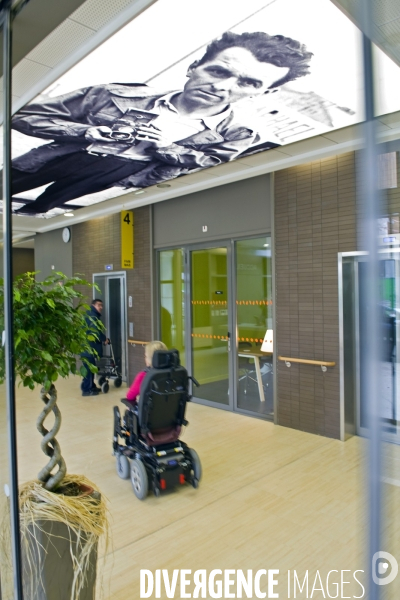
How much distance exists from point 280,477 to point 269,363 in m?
1.95

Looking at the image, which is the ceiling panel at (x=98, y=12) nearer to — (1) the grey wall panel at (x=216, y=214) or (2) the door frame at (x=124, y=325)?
(1) the grey wall panel at (x=216, y=214)

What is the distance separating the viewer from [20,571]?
1.81 m

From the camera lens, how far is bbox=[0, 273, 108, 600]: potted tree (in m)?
1.86

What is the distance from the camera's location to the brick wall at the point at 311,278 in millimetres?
4715

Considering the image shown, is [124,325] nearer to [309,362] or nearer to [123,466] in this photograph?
[309,362]

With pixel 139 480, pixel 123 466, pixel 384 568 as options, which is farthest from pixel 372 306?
pixel 123 466

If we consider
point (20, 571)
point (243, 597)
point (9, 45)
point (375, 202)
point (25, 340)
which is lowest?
point (243, 597)

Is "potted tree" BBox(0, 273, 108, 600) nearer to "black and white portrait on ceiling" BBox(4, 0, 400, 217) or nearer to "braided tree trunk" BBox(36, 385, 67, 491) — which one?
"braided tree trunk" BBox(36, 385, 67, 491)

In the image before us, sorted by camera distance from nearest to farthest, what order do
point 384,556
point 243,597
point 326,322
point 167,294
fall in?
1. point 384,556
2. point 243,597
3. point 326,322
4. point 167,294

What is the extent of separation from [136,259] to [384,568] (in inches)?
278

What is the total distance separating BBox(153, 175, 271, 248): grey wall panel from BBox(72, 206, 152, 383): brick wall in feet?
1.29

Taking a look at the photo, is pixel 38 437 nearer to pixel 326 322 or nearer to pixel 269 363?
pixel 269 363

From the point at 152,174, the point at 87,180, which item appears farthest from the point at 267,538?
the point at 87,180

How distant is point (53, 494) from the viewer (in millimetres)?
1919
